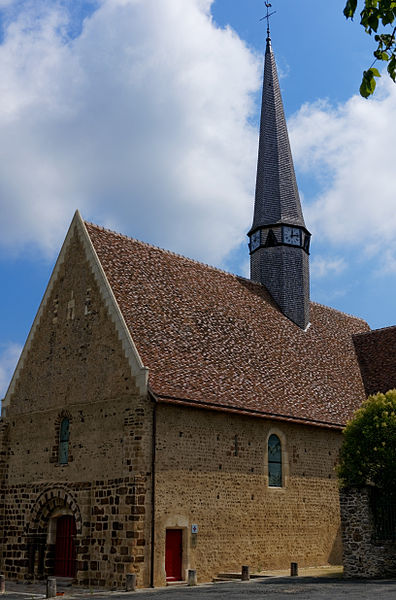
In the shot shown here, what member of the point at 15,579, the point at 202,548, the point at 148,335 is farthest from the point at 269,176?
the point at 15,579

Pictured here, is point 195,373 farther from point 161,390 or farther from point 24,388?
point 24,388

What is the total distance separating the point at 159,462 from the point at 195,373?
9.76ft

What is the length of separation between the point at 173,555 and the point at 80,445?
3.97 metres

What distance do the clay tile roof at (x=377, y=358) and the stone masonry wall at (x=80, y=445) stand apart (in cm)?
1131

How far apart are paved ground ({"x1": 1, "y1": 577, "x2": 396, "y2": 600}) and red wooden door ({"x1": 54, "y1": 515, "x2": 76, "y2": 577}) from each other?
1.33m

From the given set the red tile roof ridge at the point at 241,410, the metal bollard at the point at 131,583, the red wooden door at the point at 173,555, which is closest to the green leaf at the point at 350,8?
the red tile roof ridge at the point at 241,410

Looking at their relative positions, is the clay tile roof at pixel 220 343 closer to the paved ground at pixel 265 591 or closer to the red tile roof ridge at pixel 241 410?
the red tile roof ridge at pixel 241 410

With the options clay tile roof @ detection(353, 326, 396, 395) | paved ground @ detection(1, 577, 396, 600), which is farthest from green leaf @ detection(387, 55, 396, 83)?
clay tile roof @ detection(353, 326, 396, 395)

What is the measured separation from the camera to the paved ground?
13211mm

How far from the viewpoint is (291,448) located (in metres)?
20.7

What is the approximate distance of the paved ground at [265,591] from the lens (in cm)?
1321

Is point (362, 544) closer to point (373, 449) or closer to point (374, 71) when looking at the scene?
point (373, 449)

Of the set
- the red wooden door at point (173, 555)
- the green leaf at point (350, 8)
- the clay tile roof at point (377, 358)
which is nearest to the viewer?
the green leaf at point (350, 8)

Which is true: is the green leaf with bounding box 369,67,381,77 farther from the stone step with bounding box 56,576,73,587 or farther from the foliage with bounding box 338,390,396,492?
the stone step with bounding box 56,576,73,587
